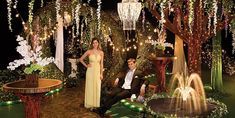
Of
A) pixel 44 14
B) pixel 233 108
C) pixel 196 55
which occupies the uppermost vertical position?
pixel 44 14

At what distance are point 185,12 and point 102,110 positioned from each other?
11.6 ft

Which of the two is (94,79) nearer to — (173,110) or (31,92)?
(31,92)

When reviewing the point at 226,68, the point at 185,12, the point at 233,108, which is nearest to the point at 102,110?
the point at 233,108

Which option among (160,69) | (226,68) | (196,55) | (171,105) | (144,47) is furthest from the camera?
(226,68)

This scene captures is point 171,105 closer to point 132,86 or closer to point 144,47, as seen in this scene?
point 132,86

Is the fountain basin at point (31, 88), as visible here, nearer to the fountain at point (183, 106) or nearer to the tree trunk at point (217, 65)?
the fountain at point (183, 106)

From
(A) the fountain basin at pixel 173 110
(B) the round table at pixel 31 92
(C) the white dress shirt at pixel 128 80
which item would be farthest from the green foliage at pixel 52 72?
(A) the fountain basin at pixel 173 110

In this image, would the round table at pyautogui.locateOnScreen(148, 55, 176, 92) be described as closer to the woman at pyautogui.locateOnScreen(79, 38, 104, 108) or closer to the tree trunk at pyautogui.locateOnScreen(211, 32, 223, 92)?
the tree trunk at pyautogui.locateOnScreen(211, 32, 223, 92)

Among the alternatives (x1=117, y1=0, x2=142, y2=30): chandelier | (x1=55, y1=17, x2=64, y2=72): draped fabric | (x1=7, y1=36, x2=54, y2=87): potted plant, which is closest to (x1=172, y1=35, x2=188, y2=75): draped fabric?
(x1=55, y1=17, x2=64, y2=72): draped fabric

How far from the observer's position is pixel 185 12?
30.8ft

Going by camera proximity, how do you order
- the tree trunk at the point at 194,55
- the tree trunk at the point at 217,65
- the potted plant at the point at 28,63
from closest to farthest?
1. the potted plant at the point at 28,63
2. the tree trunk at the point at 194,55
3. the tree trunk at the point at 217,65

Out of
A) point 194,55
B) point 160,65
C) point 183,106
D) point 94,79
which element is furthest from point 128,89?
point 183,106

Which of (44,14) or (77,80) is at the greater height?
(44,14)

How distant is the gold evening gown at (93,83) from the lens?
7.72 m
